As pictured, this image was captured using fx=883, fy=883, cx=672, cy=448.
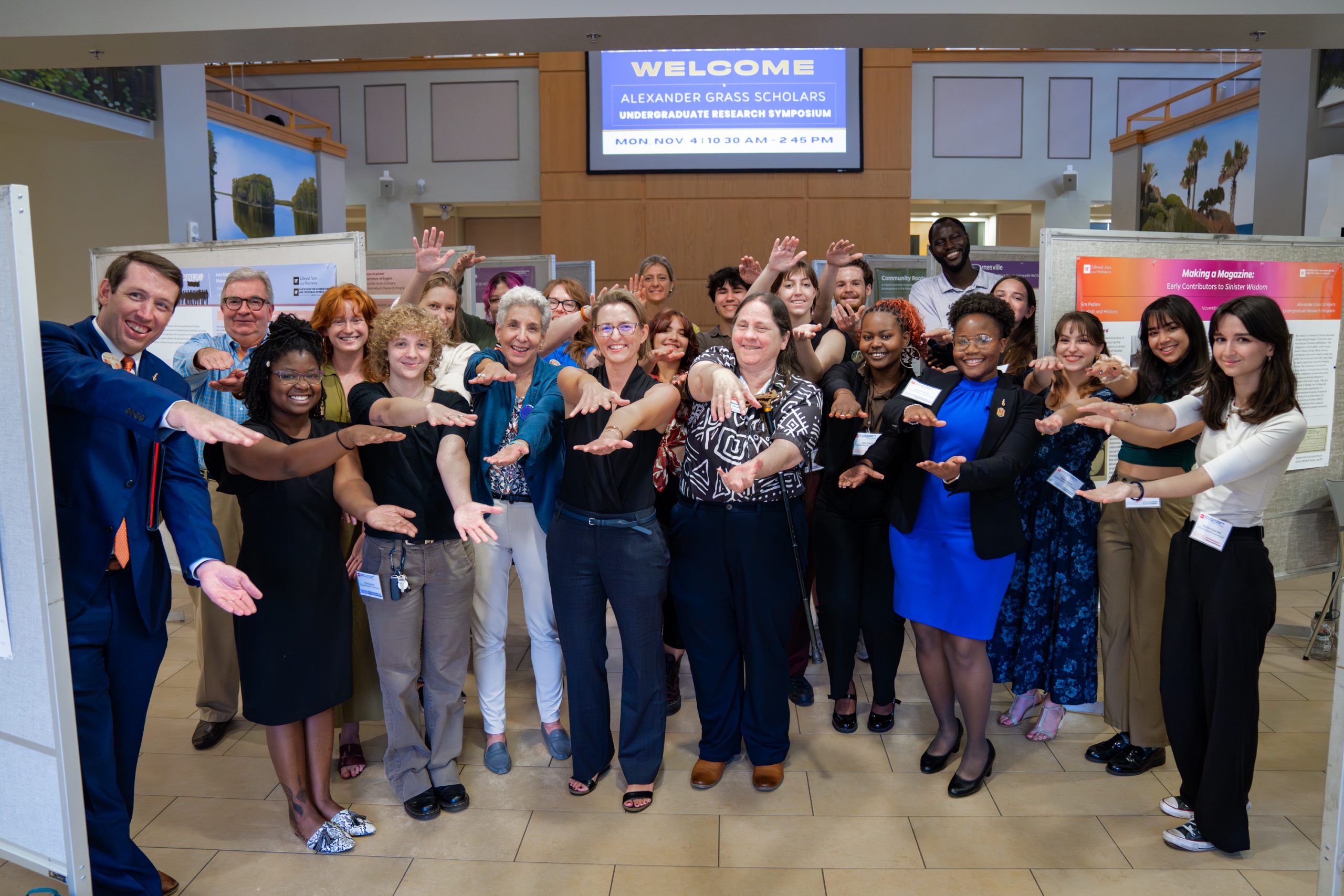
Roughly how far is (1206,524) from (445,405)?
7.87ft

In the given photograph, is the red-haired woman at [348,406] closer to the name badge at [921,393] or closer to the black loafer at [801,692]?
the black loafer at [801,692]

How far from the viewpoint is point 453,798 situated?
307cm

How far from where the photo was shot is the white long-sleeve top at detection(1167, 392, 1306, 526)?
101 inches

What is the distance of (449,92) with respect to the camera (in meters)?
13.0

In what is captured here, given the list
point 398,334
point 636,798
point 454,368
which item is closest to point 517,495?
point 454,368

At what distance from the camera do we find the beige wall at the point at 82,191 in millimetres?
8969

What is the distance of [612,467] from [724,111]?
846cm

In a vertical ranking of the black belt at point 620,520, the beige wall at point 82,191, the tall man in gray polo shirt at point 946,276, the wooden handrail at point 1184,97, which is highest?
the wooden handrail at point 1184,97

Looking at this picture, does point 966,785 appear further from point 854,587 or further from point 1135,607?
point 1135,607

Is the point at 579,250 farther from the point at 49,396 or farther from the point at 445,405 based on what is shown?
the point at 49,396

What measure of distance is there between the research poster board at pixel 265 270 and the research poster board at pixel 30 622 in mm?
2592

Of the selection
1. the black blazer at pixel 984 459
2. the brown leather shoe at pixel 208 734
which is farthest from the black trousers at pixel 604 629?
the brown leather shoe at pixel 208 734

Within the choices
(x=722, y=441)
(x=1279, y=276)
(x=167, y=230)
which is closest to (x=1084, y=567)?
(x=722, y=441)

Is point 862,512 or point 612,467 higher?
point 612,467
